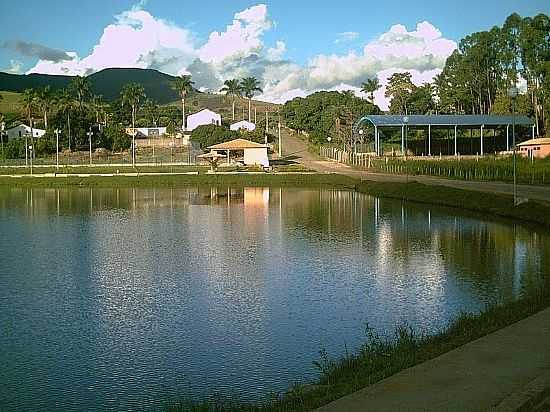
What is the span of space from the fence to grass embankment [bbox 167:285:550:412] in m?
28.8

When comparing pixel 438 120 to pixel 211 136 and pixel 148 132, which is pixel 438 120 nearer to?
pixel 211 136

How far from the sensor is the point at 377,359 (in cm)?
913

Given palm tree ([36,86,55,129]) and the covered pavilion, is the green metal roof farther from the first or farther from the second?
palm tree ([36,86,55,129])

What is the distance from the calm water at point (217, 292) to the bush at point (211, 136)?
57680 mm

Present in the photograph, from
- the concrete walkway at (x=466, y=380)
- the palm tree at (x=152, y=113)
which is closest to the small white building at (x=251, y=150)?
the palm tree at (x=152, y=113)

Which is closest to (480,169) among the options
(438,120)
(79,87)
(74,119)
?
(438,120)

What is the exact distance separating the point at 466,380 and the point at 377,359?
1899mm

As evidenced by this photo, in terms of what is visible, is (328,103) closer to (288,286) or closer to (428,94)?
(428,94)

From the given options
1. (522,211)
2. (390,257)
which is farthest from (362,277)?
(522,211)

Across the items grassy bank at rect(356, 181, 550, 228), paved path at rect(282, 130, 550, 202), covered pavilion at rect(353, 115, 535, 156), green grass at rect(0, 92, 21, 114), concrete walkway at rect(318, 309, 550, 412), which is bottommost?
concrete walkway at rect(318, 309, 550, 412)

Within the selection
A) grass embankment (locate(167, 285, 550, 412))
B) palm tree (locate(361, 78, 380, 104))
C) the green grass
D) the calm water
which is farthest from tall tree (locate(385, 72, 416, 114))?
grass embankment (locate(167, 285, 550, 412))

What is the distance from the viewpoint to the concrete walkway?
262 inches

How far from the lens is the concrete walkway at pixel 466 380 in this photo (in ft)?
21.9

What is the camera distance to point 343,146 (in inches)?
3457
